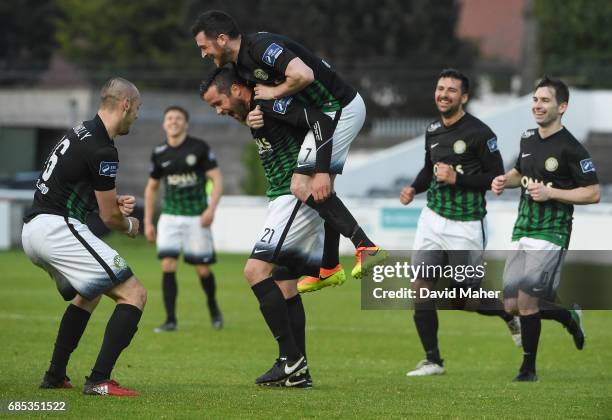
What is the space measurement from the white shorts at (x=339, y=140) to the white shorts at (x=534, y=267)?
211cm

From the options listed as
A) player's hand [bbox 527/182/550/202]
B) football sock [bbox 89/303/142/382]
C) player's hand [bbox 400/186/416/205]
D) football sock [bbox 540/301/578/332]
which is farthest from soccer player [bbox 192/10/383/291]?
football sock [bbox 540/301/578/332]

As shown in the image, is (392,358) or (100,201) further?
(392,358)

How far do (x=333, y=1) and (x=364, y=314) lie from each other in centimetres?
3572

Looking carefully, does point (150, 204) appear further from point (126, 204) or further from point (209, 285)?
point (126, 204)

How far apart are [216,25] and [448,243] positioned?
341 cm

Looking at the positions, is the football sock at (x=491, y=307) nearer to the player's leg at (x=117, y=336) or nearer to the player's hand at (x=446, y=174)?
the player's hand at (x=446, y=174)

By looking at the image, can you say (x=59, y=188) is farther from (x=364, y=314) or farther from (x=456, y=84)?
(x=364, y=314)

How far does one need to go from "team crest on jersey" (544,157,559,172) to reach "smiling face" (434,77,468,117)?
1087 mm

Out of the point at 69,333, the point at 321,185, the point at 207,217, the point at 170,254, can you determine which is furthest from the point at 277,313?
the point at 170,254

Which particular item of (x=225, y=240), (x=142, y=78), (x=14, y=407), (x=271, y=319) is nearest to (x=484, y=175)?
(x=271, y=319)

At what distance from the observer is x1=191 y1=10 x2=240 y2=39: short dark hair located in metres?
8.62

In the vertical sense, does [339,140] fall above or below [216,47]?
below

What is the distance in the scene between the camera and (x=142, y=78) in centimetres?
4862

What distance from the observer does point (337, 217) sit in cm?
892
